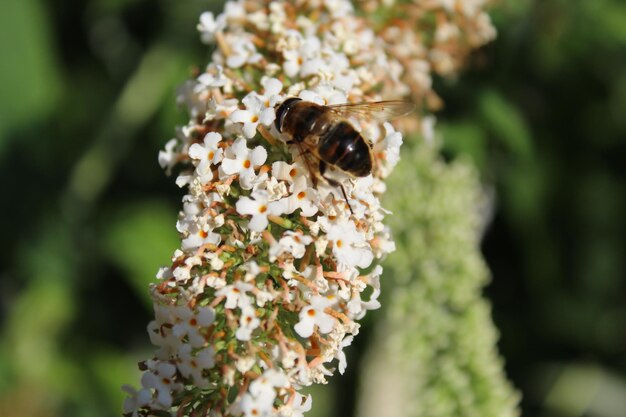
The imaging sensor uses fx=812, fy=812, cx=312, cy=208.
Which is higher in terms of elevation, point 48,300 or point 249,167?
point 249,167

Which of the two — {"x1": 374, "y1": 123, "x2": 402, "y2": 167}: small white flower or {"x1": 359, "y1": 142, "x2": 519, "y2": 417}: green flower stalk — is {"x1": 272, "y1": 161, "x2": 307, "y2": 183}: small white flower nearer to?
{"x1": 374, "y1": 123, "x2": 402, "y2": 167}: small white flower

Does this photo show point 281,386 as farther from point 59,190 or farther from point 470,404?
point 59,190

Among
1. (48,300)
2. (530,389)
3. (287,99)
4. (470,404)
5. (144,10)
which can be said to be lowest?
(530,389)

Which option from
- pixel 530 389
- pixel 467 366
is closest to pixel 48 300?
pixel 467 366

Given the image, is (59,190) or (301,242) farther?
(59,190)

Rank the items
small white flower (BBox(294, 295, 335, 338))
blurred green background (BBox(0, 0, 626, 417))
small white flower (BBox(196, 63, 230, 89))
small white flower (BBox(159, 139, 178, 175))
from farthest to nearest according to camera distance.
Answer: blurred green background (BBox(0, 0, 626, 417))
small white flower (BBox(159, 139, 178, 175))
small white flower (BBox(196, 63, 230, 89))
small white flower (BBox(294, 295, 335, 338))

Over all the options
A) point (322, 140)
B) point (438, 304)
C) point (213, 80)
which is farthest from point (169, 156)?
point (438, 304)

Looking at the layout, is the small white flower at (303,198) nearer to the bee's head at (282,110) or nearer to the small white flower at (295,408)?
the bee's head at (282,110)

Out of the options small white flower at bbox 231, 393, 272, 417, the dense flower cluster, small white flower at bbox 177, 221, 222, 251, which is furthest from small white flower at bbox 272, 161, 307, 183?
small white flower at bbox 231, 393, 272, 417
